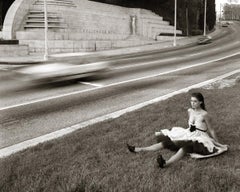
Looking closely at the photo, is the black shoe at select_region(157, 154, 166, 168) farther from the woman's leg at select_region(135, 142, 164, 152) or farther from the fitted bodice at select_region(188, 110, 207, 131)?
the fitted bodice at select_region(188, 110, 207, 131)

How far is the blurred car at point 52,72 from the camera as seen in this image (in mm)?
14980

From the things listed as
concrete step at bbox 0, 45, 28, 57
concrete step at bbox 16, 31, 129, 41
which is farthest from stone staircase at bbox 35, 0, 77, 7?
concrete step at bbox 0, 45, 28, 57

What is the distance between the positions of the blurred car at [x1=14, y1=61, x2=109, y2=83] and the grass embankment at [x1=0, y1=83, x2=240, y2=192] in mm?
7317

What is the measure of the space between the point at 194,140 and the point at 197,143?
66mm

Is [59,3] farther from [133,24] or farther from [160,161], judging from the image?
[160,161]

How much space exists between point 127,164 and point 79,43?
28.2 metres

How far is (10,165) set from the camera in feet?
18.8

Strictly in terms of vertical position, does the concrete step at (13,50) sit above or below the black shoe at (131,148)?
above

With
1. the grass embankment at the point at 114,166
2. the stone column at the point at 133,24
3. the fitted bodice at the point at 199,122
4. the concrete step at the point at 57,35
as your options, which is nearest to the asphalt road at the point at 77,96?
the grass embankment at the point at 114,166

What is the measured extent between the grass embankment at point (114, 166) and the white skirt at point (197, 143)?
109mm

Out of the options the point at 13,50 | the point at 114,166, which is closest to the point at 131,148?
the point at 114,166

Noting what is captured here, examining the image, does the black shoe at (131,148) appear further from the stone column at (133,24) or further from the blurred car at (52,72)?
the stone column at (133,24)

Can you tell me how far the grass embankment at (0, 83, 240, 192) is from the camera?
495cm

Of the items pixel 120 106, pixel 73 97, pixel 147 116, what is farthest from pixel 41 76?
pixel 147 116
